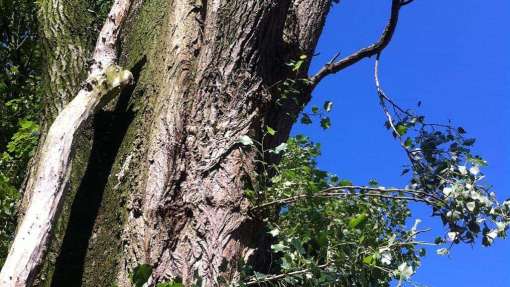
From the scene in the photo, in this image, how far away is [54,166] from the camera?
3549 mm

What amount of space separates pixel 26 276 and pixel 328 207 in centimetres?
170

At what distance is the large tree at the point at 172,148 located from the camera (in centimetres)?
321

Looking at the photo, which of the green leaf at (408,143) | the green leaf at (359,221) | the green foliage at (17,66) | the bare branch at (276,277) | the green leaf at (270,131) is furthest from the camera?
the green foliage at (17,66)

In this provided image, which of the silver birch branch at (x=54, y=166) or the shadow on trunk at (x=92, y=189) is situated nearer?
the silver birch branch at (x=54, y=166)

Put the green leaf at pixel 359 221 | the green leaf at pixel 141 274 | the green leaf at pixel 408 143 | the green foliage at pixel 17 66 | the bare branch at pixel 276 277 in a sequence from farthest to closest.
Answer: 1. the green foliage at pixel 17 66
2. the green leaf at pixel 408 143
3. the green leaf at pixel 359 221
4. the bare branch at pixel 276 277
5. the green leaf at pixel 141 274

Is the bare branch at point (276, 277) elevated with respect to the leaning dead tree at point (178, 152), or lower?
lower

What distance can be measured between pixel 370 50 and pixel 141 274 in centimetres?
238

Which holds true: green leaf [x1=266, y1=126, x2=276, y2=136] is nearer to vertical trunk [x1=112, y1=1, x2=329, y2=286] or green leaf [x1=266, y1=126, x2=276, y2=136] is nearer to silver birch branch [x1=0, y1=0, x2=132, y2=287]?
vertical trunk [x1=112, y1=1, x2=329, y2=286]

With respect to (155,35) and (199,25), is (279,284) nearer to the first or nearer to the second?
(199,25)

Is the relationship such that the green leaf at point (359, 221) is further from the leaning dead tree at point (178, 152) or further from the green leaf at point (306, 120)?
the green leaf at point (306, 120)

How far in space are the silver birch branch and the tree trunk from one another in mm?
163

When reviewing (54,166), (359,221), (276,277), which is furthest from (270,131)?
(54,166)

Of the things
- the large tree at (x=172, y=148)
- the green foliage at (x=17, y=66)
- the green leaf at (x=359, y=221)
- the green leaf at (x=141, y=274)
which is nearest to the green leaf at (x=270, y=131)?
the large tree at (x=172, y=148)

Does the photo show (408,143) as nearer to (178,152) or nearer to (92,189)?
(178,152)
